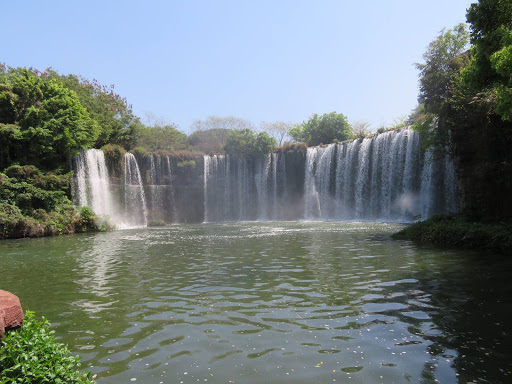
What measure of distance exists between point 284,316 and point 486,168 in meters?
16.0

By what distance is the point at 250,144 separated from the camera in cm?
4972

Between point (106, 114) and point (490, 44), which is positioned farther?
point (106, 114)

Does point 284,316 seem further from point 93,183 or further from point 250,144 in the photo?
point 250,144

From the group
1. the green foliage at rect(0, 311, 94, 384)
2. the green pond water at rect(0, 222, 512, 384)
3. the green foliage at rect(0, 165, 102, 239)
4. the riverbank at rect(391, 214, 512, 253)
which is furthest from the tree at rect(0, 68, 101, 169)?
the green foliage at rect(0, 311, 94, 384)

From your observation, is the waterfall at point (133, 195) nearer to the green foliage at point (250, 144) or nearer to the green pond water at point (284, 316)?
the green foliage at point (250, 144)

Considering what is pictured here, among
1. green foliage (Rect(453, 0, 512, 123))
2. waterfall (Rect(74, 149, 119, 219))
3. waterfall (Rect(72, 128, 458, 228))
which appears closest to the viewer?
green foliage (Rect(453, 0, 512, 123))

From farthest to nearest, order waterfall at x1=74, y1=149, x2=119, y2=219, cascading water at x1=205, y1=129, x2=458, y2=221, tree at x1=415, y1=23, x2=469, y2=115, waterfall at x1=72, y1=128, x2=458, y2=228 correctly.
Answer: waterfall at x1=74, y1=149, x2=119, y2=219 < waterfall at x1=72, y1=128, x2=458, y2=228 < cascading water at x1=205, y1=129, x2=458, y2=221 < tree at x1=415, y1=23, x2=469, y2=115

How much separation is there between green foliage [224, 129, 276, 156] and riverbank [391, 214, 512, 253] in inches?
1268

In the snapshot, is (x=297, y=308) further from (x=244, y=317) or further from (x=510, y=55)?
(x=510, y=55)

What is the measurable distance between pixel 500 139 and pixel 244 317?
57.2 ft

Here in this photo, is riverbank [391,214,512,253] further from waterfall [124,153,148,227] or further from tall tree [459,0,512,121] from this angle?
waterfall [124,153,148,227]

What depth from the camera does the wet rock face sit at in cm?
422

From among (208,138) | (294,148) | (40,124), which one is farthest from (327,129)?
(40,124)

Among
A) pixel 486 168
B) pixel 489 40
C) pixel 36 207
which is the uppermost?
pixel 489 40
